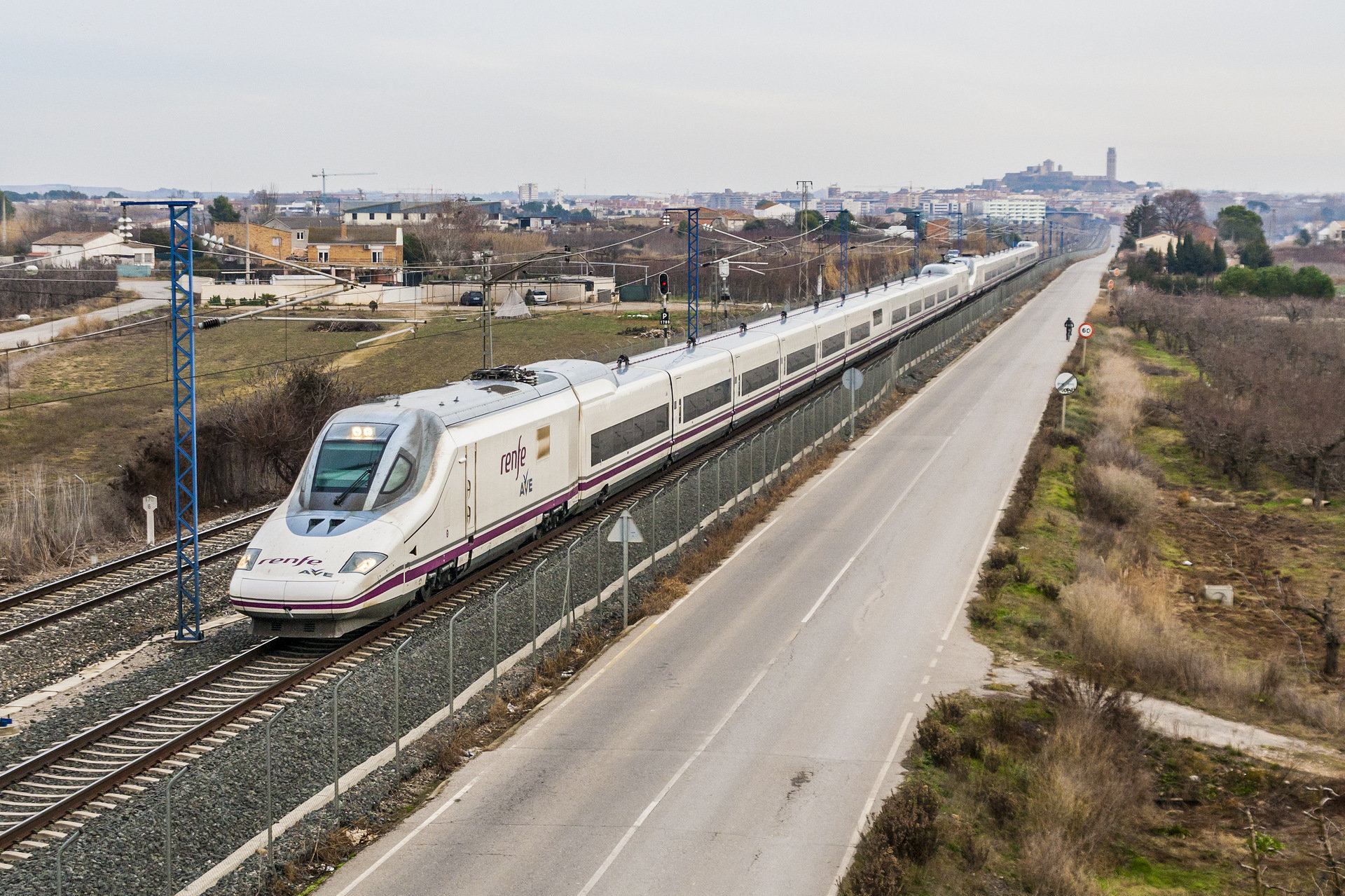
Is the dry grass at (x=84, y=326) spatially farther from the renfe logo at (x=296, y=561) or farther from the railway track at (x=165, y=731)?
the renfe logo at (x=296, y=561)

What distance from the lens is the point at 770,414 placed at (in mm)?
46594

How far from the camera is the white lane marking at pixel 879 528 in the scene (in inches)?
950

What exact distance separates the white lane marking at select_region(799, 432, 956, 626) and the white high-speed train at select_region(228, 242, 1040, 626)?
6.29 metres

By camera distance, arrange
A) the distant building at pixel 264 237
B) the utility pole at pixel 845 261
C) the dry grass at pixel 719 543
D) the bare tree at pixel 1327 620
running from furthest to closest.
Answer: the distant building at pixel 264 237 < the utility pole at pixel 845 261 < the bare tree at pixel 1327 620 < the dry grass at pixel 719 543

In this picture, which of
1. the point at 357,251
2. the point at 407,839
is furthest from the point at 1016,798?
the point at 357,251

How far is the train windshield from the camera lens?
20.5 metres

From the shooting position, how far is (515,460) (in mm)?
24312

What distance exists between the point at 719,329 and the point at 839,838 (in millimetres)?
35780

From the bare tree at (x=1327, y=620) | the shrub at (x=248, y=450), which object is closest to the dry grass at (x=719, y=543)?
the bare tree at (x=1327, y=620)

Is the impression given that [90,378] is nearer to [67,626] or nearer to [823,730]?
[67,626]

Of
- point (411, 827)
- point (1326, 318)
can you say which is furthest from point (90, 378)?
point (1326, 318)

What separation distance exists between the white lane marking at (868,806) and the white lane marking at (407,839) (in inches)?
198

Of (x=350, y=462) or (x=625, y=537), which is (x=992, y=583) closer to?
(x=625, y=537)

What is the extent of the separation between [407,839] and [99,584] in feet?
43.3
